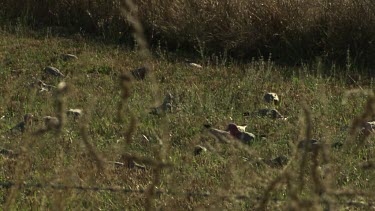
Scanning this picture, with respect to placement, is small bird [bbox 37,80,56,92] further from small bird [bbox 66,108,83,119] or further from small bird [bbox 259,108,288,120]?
small bird [bbox 259,108,288,120]

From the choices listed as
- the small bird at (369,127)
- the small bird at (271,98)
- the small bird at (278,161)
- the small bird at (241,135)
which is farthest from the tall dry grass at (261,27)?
the small bird at (278,161)

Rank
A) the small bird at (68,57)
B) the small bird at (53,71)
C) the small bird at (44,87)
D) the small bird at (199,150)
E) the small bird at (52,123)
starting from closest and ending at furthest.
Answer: the small bird at (52,123) < the small bird at (199,150) < the small bird at (44,87) < the small bird at (53,71) < the small bird at (68,57)

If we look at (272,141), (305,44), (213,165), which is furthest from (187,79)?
(213,165)

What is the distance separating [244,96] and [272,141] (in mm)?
1292

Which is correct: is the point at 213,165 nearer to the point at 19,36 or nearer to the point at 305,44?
the point at 305,44

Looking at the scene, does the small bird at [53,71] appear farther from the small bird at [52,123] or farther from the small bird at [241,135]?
the small bird at [241,135]

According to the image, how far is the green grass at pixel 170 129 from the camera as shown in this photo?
4.42 metres

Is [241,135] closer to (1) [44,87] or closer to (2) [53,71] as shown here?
(1) [44,87]

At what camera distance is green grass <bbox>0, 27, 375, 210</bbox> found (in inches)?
174

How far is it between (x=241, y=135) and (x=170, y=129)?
527mm

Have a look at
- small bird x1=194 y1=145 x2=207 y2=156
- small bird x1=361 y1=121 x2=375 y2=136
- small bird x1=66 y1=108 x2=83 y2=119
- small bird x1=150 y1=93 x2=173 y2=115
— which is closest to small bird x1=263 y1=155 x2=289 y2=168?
small bird x1=194 y1=145 x2=207 y2=156

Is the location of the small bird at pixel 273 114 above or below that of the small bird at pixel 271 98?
above

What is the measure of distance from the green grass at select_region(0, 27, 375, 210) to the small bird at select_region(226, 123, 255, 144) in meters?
0.06

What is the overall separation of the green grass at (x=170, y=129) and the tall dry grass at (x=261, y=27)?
0.39 meters
